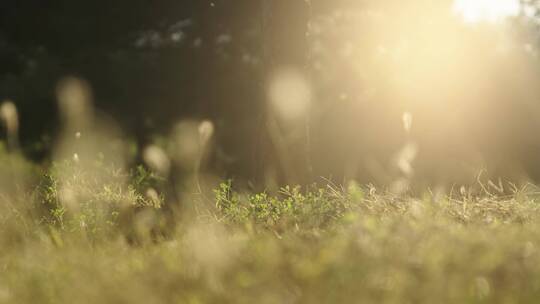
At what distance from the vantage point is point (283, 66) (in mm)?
7648

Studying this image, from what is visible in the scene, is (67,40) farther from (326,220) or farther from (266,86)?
(326,220)

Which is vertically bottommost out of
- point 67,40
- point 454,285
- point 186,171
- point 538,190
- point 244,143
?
point 244,143

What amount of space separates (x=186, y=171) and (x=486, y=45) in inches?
357

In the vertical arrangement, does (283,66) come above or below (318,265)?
below

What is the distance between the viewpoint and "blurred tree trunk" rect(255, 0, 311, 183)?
7.54 meters

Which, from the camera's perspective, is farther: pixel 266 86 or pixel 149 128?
pixel 149 128

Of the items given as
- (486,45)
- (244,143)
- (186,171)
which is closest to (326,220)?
(186,171)

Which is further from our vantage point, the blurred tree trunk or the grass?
the blurred tree trunk

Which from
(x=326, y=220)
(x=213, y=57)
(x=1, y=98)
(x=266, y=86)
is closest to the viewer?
(x=326, y=220)

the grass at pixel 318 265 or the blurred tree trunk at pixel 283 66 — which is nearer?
the grass at pixel 318 265

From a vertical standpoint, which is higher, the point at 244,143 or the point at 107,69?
the point at 107,69

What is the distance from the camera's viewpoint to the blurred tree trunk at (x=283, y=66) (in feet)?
24.7

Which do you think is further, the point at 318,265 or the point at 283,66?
the point at 283,66

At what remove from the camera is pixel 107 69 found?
1467 centimetres
